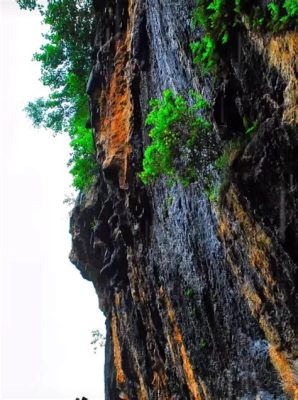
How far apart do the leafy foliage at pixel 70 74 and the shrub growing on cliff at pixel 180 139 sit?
968cm

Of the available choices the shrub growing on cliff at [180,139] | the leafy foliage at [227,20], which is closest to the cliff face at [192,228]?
the leafy foliage at [227,20]

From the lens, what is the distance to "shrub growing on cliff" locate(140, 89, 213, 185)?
271 inches

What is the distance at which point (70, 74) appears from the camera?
17578 millimetres

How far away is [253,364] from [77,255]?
11907mm

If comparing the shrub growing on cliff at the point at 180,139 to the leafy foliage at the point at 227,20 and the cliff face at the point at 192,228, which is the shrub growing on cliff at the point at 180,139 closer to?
the cliff face at the point at 192,228

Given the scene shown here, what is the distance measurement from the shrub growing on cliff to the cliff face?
1.22 feet

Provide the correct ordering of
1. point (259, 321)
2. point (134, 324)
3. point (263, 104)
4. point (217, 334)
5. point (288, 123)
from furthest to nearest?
point (134, 324), point (217, 334), point (259, 321), point (263, 104), point (288, 123)

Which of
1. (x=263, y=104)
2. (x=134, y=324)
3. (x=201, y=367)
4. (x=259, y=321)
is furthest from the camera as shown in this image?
(x=134, y=324)

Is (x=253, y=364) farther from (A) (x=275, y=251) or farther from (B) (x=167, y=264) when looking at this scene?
(B) (x=167, y=264)

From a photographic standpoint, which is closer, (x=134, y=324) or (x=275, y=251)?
(x=275, y=251)

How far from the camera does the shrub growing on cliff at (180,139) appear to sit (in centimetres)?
688

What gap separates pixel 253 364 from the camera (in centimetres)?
725

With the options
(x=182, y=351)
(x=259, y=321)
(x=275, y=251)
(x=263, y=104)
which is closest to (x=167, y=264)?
(x=182, y=351)

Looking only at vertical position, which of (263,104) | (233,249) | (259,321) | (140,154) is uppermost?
(140,154)
